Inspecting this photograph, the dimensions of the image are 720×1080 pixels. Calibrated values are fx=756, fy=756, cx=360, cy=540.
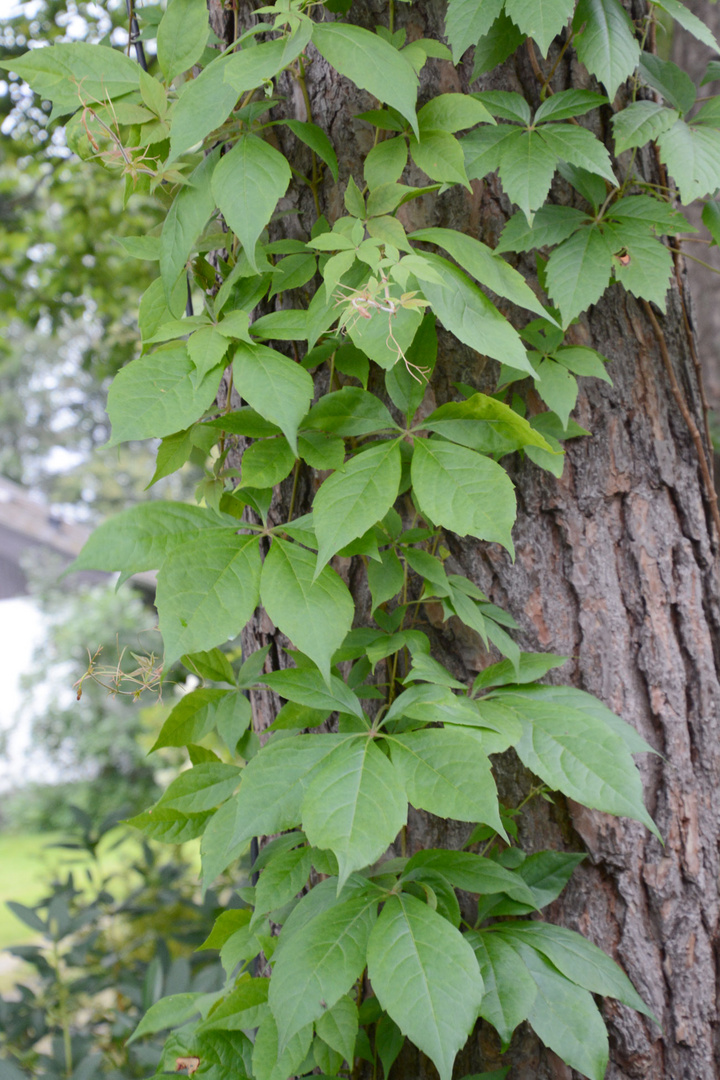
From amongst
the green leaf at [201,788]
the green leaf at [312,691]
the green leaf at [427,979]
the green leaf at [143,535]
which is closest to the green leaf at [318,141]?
the green leaf at [143,535]

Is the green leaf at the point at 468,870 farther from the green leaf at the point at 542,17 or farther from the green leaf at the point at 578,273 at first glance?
the green leaf at the point at 542,17

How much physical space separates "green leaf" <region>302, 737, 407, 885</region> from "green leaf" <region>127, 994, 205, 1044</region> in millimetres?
453

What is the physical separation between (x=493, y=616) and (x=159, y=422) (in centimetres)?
46

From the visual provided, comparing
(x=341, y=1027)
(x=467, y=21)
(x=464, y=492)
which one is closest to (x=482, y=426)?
(x=464, y=492)

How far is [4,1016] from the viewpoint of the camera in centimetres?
193

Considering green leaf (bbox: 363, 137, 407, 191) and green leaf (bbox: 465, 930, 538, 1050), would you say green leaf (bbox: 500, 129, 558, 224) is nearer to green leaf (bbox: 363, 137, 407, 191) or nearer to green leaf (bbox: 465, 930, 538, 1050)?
green leaf (bbox: 363, 137, 407, 191)

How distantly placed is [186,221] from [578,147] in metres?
0.45

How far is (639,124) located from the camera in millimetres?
890

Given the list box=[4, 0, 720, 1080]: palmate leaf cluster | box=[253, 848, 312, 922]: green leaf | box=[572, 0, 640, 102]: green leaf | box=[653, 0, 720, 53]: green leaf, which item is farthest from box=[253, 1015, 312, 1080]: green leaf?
box=[653, 0, 720, 53]: green leaf

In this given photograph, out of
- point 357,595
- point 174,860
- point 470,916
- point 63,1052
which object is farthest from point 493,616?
point 174,860

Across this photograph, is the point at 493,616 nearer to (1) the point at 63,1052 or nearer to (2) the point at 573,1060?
(2) the point at 573,1060

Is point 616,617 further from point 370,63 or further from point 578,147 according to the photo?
point 370,63

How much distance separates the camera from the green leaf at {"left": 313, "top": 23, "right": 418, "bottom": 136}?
2.30ft

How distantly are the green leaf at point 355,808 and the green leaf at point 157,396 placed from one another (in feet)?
1.18
